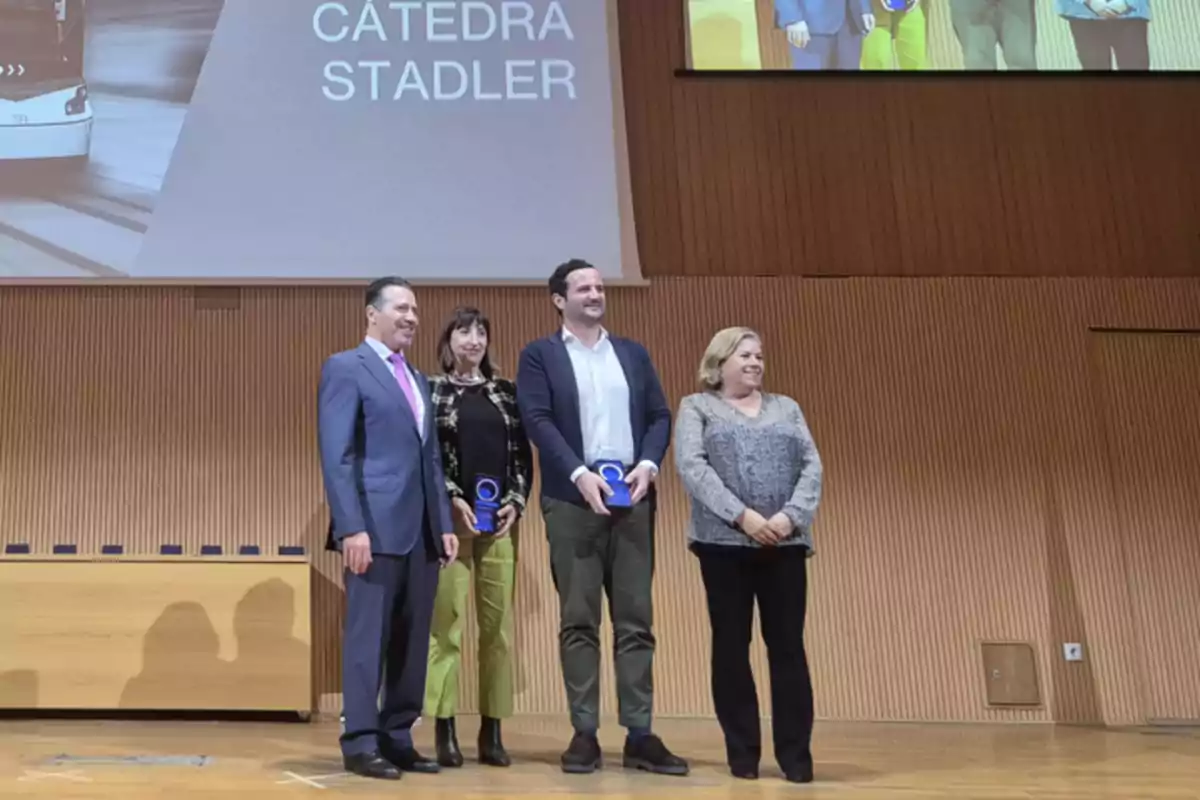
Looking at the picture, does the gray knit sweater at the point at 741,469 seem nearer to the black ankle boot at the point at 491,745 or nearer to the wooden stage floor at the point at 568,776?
the wooden stage floor at the point at 568,776

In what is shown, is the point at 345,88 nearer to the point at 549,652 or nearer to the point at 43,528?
the point at 43,528

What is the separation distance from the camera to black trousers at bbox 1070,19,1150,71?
5.09 metres

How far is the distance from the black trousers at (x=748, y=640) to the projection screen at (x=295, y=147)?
2.07m

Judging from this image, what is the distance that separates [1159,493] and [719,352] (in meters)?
2.60

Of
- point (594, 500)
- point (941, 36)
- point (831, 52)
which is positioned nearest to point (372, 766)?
point (594, 500)

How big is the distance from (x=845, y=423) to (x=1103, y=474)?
1.03 m

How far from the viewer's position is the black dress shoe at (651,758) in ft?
8.90

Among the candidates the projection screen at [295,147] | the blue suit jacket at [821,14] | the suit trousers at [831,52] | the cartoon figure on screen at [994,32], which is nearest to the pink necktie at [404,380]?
the projection screen at [295,147]

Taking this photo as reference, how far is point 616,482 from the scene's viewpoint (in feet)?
9.29

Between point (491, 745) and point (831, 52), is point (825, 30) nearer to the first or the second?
point (831, 52)

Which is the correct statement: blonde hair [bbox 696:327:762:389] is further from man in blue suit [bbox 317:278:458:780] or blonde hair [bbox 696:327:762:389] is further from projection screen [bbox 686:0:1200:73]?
projection screen [bbox 686:0:1200:73]

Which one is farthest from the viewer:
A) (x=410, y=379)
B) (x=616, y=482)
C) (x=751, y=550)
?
(x=410, y=379)

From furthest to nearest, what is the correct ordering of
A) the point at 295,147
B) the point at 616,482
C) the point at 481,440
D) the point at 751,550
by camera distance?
the point at 295,147 → the point at 481,440 → the point at 616,482 → the point at 751,550

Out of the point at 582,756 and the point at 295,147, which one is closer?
the point at 582,756
